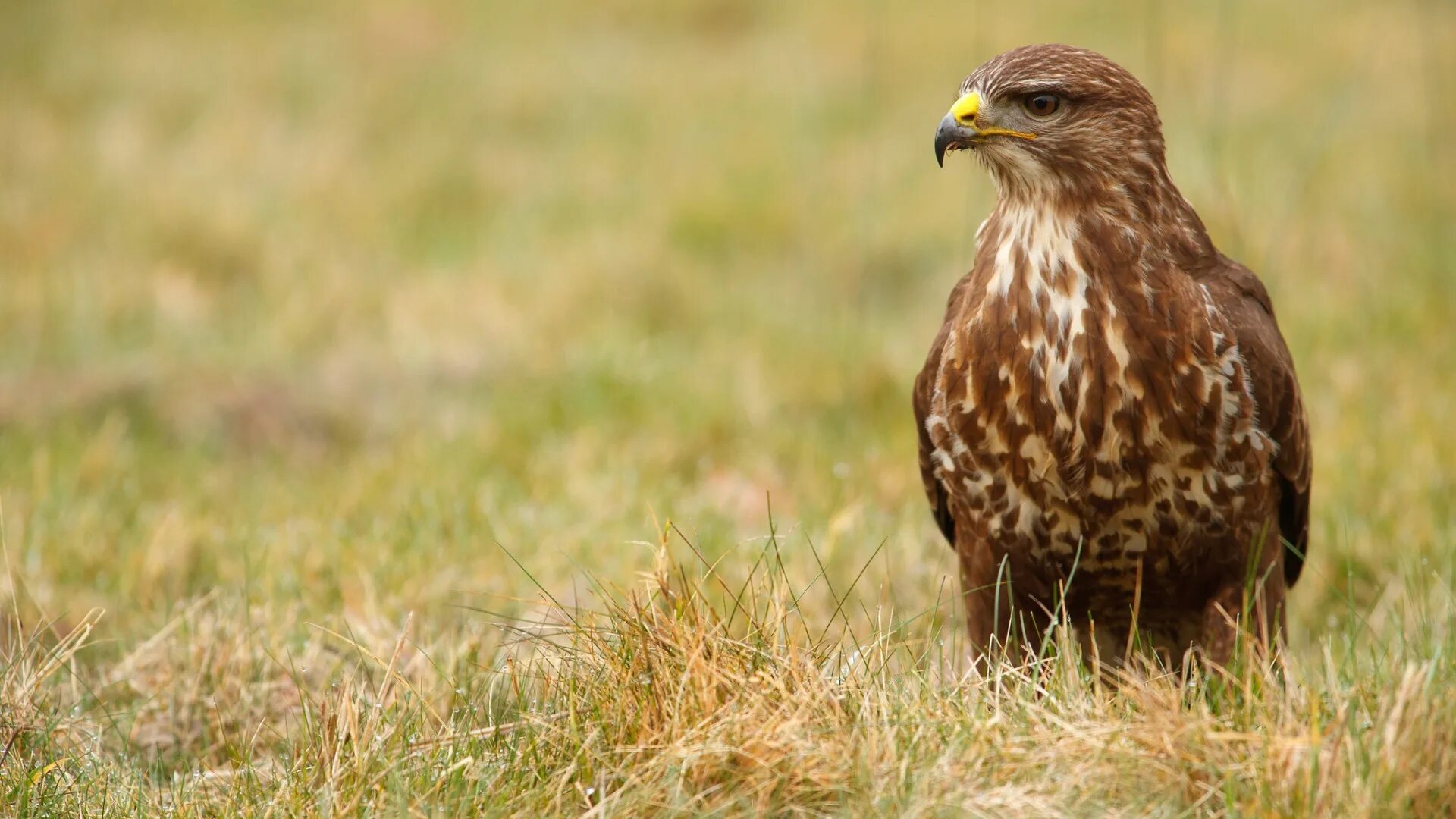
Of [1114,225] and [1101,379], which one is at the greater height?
[1114,225]

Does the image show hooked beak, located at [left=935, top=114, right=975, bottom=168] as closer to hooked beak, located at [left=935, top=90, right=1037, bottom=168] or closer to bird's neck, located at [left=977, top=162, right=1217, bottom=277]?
hooked beak, located at [left=935, top=90, right=1037, bottom=168]

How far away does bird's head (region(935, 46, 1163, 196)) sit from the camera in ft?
11.3

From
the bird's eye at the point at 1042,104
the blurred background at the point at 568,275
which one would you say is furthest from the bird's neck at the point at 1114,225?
the blurred background at the point at 568,275

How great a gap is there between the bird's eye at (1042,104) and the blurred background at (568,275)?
1.06 meters

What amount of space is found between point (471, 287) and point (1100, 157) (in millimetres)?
4766

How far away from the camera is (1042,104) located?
350 cm

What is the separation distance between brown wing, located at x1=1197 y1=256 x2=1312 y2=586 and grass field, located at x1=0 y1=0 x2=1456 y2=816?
17.2 inches

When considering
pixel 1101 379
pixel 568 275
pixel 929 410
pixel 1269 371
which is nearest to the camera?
pixel 1101 379

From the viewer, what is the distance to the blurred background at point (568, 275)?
15.9ft

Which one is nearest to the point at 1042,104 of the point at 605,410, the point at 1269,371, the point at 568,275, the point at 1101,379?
the point at 1101,379

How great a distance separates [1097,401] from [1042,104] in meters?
0.67

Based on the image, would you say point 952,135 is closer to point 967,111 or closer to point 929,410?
point 967,111

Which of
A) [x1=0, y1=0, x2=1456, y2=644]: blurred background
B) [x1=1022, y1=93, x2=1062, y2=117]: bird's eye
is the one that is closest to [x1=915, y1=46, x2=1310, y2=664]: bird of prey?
[x1=1022, y1=93, x2=1062, y2=117]: bird's eye

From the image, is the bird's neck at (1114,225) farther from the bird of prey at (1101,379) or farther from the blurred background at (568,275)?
the blurred background at (568,275)
